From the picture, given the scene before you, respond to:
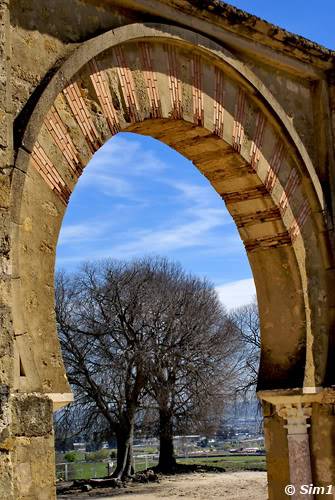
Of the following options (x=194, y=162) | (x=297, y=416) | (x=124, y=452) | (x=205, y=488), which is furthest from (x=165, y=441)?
(x=194, y=162)

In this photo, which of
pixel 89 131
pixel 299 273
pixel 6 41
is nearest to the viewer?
pixel 6 41

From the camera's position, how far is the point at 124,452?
26.0 metres

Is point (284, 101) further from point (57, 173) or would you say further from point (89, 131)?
point (57, 173)

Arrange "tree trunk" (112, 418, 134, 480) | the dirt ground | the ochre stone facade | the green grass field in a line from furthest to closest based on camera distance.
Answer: the green grass field → "tree trunk" (112, 418, 134, 480) → the dirt ground → the ochre stone facade

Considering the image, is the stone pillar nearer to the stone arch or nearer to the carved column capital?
the carved column capital

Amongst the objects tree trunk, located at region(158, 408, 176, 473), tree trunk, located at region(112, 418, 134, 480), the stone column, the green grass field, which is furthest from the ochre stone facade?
tree trunk, located at region(158, 408, 176, 473)

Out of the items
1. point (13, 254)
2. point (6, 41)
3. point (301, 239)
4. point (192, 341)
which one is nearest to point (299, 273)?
point (301, 239)

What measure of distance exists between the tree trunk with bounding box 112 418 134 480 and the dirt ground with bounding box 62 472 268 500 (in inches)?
52.5

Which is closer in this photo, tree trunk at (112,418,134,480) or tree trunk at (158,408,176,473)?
tree trunk at (112,418,134,480)

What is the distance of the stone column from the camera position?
6727mm

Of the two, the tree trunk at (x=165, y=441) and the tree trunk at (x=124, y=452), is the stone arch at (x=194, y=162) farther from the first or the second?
the tree trunk at (x=165, y=441)

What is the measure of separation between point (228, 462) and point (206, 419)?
2590mm

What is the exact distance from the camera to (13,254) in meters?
4.29

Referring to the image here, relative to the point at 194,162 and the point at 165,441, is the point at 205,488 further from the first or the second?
the point at 194,162
